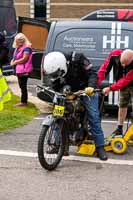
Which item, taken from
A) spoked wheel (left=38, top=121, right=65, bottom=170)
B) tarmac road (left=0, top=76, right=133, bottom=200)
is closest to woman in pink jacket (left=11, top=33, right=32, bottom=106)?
tarmac road (left=0, top=76, right=133, bottom=200)

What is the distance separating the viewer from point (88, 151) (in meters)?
6.26

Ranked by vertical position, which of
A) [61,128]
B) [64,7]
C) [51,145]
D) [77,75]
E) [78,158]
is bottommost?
[64,7]

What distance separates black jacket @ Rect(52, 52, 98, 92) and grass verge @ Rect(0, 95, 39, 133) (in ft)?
6.71

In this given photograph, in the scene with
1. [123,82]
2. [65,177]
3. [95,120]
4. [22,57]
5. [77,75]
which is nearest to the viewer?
[65,177]

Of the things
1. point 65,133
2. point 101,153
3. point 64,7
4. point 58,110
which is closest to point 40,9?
point 64,7

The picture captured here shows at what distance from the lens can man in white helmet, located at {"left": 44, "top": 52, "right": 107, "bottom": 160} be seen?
229 inches

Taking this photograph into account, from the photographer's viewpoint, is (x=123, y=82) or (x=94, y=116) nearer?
(x=94, y=116)

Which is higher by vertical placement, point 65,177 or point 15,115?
point 65,177

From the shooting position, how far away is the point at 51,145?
18.9 ft

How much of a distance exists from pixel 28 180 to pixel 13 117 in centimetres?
327

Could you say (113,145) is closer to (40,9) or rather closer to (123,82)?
(123,82)

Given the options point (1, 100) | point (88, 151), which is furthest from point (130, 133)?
point (1, 100)

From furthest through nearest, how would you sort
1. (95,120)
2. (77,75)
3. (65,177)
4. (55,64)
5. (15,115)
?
(15,115), (95,120), (77,75), (55,64), (65,177)

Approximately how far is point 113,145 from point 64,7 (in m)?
35.4
